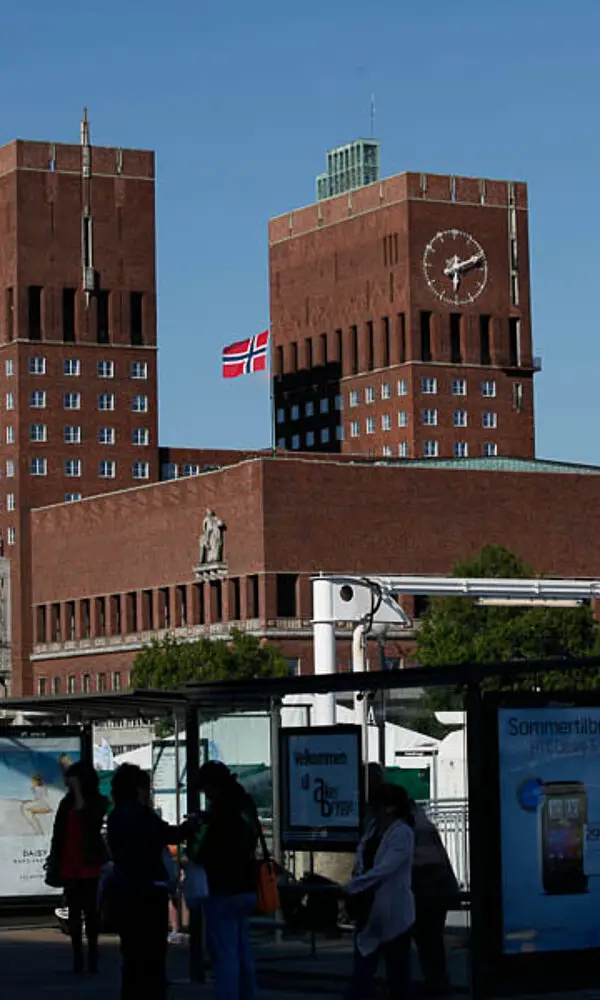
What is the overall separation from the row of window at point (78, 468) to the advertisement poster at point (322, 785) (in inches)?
4645

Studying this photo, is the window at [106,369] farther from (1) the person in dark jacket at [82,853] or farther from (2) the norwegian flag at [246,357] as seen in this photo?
(1) the person in dark jacket at [82,853]

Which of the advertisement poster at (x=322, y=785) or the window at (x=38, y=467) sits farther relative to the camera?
the window at (x=38, y=467)

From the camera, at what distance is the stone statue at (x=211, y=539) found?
12069 cm

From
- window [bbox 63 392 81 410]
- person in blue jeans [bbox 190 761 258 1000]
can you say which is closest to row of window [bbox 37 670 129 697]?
window [bbox 63 392 81 410]

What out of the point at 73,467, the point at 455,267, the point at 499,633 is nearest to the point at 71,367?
the point at 73,467

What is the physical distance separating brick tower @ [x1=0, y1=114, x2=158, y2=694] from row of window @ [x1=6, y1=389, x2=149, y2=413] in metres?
0.08

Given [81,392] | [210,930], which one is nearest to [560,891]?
[210,930]

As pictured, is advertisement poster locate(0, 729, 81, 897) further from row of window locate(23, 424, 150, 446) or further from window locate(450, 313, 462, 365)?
window locate(450, 313, 462, 365)

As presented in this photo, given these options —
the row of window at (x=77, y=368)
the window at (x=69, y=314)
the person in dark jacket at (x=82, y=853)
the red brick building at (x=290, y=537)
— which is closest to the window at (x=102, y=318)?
the window at (x=69, y=314)

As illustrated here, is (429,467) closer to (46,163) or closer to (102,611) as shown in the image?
(102,611)

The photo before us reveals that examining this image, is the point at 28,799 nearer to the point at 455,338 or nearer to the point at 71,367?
the point at 71,367

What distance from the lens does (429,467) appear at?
401 feet

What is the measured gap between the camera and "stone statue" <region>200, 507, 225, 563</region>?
121 m

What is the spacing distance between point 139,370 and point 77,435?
6.24 metres
